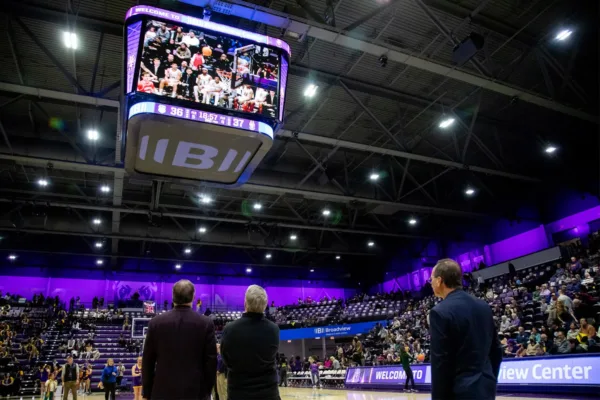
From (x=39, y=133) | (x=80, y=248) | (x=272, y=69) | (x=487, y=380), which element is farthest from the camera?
(x=80, y=248)

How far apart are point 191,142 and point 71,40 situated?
6.18 m

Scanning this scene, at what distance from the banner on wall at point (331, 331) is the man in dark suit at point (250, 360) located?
25.3 metres

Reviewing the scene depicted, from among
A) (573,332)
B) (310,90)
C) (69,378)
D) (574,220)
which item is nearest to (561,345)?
(573,332)

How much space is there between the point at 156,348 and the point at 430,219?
28.1 meters

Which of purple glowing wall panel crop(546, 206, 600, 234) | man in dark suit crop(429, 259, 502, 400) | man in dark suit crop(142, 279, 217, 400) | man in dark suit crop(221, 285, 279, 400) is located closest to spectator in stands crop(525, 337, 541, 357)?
man in dark suit crop(429, 259, 502, 400)

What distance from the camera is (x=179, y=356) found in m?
3.20

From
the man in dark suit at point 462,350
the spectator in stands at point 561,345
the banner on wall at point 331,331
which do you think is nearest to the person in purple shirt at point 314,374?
the banner on wall at point 331,331

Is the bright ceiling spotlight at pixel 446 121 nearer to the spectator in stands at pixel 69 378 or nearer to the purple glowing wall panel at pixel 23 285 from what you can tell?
the spectator in stands at pixel 69 378

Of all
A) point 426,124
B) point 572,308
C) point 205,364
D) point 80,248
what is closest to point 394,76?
point 426,124

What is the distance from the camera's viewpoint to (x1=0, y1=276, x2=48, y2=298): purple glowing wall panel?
31.7 m

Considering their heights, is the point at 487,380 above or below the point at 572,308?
below

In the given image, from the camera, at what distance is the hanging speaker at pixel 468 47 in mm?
10414

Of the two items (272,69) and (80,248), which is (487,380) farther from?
(80,248)

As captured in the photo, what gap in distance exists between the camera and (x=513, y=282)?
862 inches
